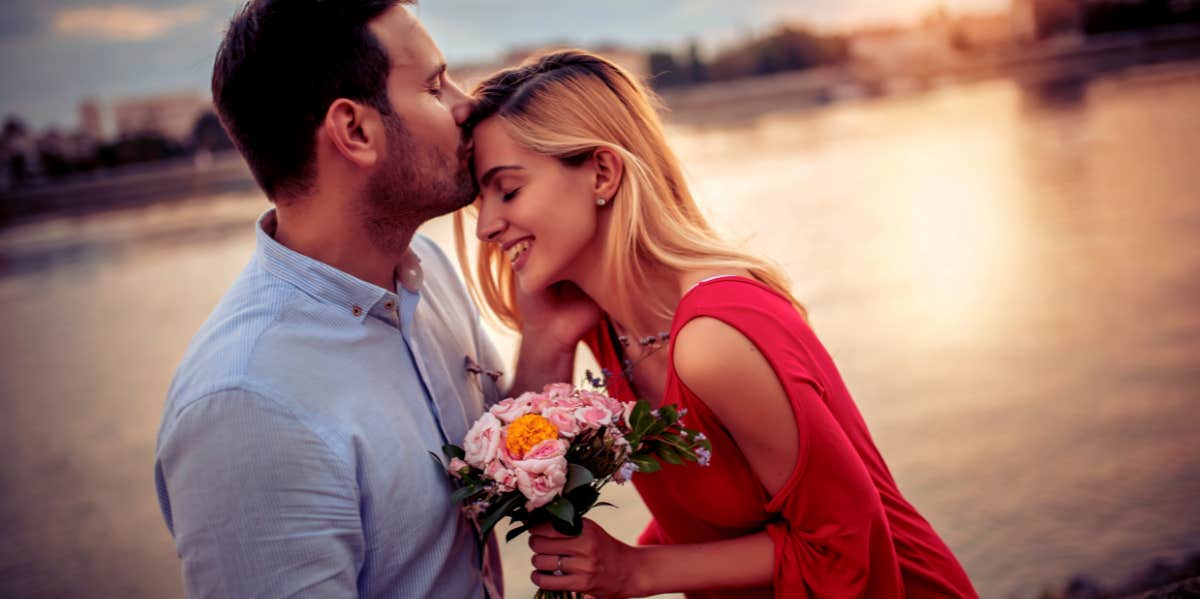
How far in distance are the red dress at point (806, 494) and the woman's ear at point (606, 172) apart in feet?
1.49

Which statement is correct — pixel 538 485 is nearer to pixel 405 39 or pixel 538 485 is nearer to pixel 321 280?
pixel 321 280

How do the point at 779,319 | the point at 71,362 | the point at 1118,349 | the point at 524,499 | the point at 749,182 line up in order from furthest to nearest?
the point at 749,182 → the point at 71,362 → the point at 1118,349 → the point at 779,319 → the point at 524,499

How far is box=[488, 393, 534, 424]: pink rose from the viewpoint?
209 centimetres

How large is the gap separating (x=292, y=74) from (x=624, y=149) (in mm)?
897

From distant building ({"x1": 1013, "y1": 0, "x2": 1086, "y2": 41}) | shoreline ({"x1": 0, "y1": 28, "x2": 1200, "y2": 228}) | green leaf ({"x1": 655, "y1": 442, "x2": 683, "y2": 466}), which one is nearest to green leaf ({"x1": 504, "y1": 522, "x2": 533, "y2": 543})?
green leaf ({"x1": 655, "y1": 442, "x2": 683, "y2": 466})

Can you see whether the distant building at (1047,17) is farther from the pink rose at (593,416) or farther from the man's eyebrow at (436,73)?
the pink rose at (593,416)

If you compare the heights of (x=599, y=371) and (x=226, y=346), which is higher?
(x=226, y=346)

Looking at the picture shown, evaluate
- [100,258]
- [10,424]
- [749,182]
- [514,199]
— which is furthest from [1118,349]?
[100,258]

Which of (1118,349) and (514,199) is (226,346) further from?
(1118,349)

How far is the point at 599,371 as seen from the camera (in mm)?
2506

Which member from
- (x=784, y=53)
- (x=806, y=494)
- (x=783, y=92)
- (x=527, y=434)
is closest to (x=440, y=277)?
(x=527, y=434)

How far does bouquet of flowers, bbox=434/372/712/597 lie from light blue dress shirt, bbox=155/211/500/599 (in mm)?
154

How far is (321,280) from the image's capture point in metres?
2.08

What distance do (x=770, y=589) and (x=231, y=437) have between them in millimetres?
1392
